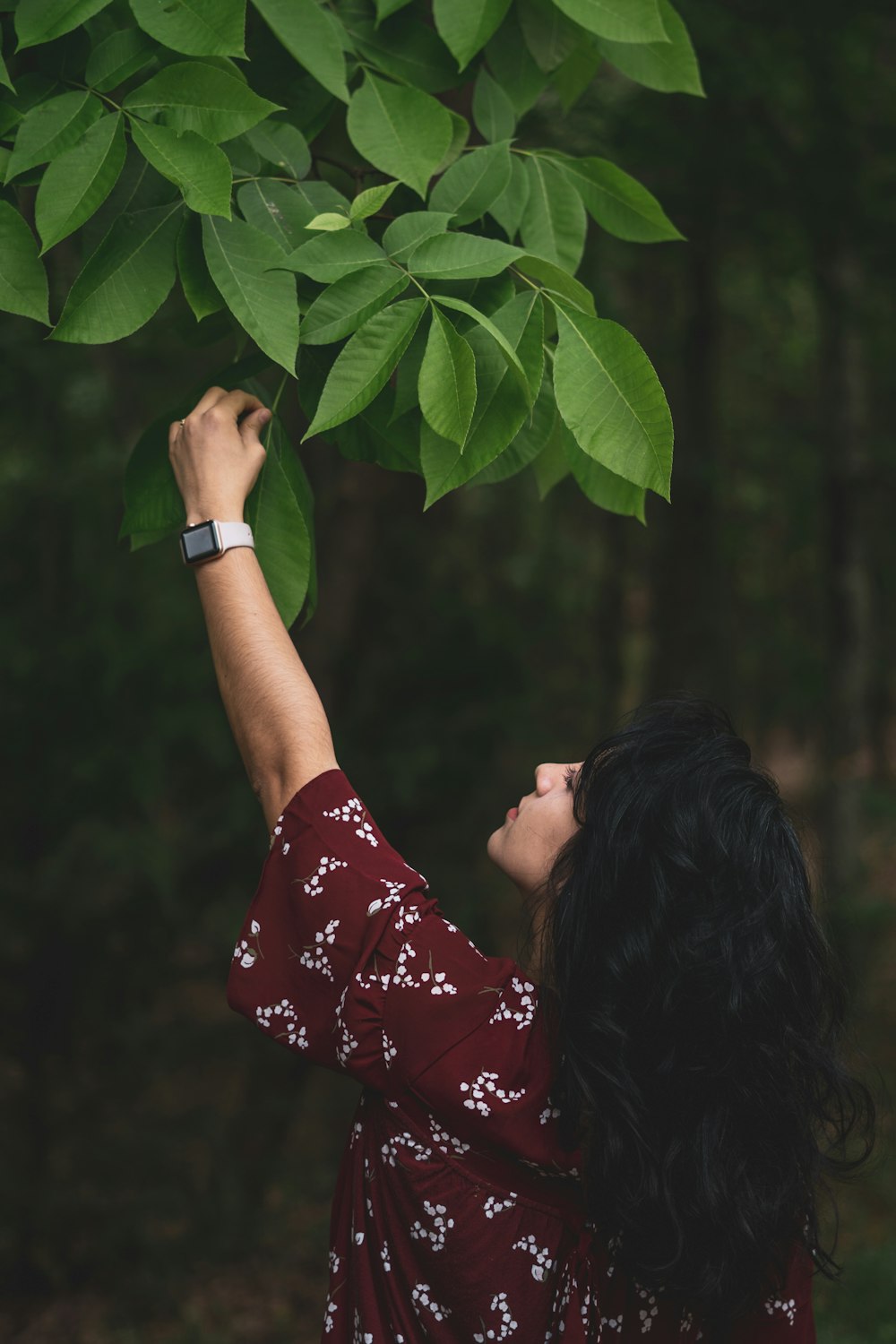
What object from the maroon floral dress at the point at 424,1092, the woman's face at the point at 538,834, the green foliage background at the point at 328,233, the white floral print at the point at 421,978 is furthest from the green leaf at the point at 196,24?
the white floral print at the point at 421,978

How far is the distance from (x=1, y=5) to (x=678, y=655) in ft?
27.2

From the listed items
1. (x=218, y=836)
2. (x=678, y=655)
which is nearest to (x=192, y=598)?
(x=218, y=836)

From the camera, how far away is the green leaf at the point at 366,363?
4.91ft

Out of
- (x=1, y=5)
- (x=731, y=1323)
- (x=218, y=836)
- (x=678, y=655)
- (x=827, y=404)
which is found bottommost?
(x=731, y=1323)

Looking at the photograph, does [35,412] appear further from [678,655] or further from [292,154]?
[678,655]

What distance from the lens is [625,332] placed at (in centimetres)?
151

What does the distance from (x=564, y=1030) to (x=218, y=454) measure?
1.00 metres

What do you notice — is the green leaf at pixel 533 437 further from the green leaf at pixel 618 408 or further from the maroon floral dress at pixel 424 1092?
the maroon floral dress at pixel 424 1092

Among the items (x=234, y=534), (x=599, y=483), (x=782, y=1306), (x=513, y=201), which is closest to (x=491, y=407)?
(x=599, y=483)

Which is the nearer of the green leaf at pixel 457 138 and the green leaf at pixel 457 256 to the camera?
the green leaf at pixel 457 256

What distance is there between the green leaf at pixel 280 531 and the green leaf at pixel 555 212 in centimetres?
60

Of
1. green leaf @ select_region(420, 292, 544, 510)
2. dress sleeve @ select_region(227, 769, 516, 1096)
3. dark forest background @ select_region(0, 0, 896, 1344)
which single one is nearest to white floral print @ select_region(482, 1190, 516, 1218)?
dress sleeve @ select_region(227, 769, 516, 1096)

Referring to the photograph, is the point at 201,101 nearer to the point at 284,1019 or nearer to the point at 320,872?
the point at 320,872

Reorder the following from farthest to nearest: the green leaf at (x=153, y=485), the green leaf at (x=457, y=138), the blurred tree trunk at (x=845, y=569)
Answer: the blurred tree trunk at (x=845, y=569) → the green leaf at (x=457, y=138) → the green leaf at (x=153, y=485)
